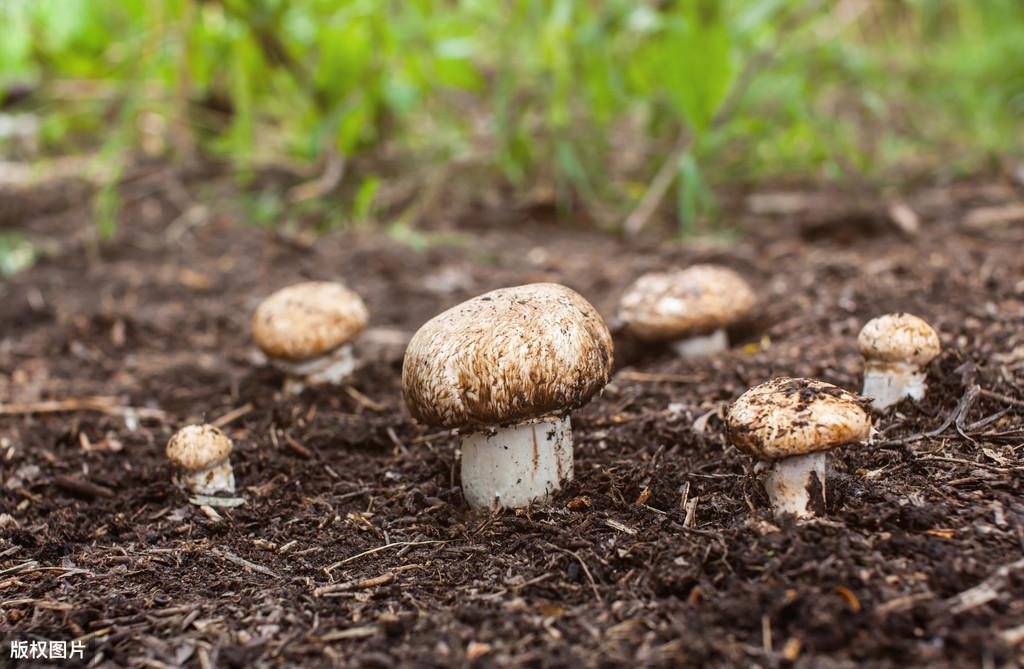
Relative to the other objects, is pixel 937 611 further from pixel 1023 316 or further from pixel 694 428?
pixel 1023 316

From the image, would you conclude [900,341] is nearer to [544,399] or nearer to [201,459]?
[544,399]

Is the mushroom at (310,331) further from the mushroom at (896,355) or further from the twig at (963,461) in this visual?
the twig at (963,461)

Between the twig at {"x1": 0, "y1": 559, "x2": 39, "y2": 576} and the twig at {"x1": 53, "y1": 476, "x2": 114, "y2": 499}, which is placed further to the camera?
the twig at {"x1": 53, "y1": 476, "x2": 114, "y2": 499}

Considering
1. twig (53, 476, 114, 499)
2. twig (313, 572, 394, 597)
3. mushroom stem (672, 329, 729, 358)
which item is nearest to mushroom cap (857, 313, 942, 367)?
mushroom stem (672, 329, 729, 358)

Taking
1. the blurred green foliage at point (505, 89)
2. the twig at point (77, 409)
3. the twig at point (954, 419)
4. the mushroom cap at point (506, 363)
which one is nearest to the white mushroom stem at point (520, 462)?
the mushroom cap at point (506, 363)

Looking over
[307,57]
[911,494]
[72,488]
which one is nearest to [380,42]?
[307,57]

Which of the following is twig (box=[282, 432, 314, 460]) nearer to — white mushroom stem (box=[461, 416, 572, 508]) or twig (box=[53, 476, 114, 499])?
twig (box=[53, 476, 114, 499])
